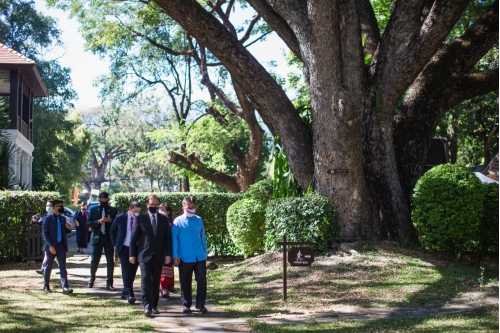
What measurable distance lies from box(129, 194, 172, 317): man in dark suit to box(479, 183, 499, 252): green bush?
7.22m

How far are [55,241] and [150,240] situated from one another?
3.03 m

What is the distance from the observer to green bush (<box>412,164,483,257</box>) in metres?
13.3

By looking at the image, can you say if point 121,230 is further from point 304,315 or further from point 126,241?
point 304,315

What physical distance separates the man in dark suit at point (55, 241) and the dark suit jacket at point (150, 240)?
2495mm

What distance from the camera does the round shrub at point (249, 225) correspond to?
56.4ft

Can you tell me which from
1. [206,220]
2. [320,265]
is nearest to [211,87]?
[206,220]

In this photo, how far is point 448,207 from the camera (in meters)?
13.3

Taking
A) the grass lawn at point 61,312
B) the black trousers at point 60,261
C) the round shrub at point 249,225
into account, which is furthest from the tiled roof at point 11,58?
the black trousers at point 60,261

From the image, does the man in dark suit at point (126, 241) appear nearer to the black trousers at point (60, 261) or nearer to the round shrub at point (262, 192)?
the black trousers at point (60, 261)

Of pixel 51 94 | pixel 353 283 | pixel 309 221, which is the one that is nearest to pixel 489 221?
pixel 309 221

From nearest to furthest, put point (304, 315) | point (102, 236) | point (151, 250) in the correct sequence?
1. point (304, 315)
2. point (151, 250)
3. point (102, 236)

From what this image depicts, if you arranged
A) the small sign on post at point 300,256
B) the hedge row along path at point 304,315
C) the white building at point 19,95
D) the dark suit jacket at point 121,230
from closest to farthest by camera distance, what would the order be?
the hedge row along path at point 304,315 < the small sign on post at point 300,256 < the dark suit jacket at point 121,230 < the white building at point 19,95

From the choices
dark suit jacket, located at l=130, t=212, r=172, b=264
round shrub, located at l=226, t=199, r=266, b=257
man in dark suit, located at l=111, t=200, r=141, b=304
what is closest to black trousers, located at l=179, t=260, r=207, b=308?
dark suit jacket, located at l=130, t=212, r=172, b=264

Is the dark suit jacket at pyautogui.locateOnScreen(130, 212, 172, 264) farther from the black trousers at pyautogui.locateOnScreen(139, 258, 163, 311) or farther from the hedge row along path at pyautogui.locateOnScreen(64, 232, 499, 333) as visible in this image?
the hedge row along path at pyautogui.locateOnScreen(64, 232, 499, 333)
